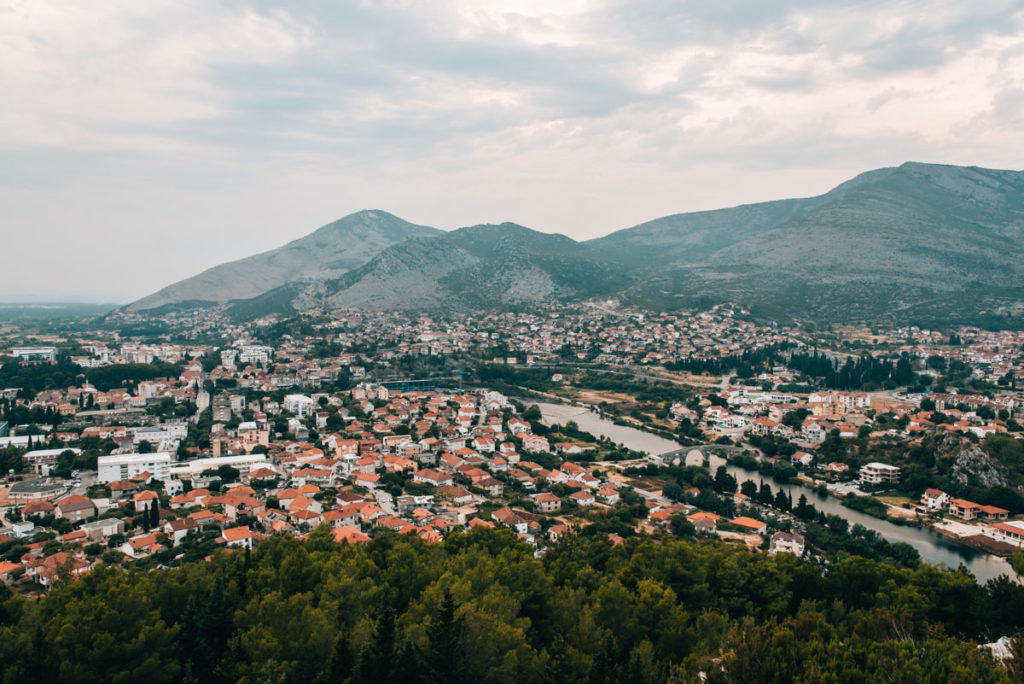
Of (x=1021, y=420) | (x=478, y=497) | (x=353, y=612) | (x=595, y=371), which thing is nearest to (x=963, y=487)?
(x=1021, y=420)

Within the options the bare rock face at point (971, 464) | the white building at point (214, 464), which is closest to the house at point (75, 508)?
the white building at point (214, 464)

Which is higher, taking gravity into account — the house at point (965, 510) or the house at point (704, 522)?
the house at point (704, 522)

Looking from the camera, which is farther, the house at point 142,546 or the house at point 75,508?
the house at point 75,508

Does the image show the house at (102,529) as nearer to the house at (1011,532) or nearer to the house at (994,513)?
the house at (1011,532)

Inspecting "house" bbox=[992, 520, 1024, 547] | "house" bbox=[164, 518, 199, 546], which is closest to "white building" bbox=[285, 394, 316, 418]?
"house" bbox=[164, 518, 199, 546]

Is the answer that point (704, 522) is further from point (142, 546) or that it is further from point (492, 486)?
point (142, 546)

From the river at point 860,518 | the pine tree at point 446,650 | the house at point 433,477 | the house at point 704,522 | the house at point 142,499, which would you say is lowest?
the river at point 860,518

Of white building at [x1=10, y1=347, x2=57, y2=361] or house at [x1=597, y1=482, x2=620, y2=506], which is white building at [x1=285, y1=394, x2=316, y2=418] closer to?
house at [x1=597, y1=482, x2=620, y2=506]

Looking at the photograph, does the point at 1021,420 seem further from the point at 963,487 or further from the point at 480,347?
the point at 480,347
